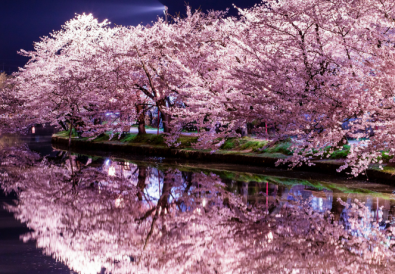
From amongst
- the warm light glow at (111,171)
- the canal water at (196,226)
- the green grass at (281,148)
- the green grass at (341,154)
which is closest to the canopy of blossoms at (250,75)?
the green grass at (341,154)

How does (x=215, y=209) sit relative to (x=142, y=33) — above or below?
below

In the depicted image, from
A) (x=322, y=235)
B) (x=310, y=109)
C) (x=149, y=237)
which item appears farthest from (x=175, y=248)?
(x=310, y=109)

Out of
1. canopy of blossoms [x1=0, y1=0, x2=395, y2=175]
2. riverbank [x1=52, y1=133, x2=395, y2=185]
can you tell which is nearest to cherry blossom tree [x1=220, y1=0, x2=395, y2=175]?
canopy of blossoms [x1=0, y1=0, x2=395, y2=175]

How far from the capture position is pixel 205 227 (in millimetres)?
6977

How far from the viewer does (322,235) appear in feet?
20.8

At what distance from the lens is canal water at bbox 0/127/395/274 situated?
518 cm

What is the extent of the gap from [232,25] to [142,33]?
4.33 metres

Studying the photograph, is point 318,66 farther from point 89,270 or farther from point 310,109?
point 89,270

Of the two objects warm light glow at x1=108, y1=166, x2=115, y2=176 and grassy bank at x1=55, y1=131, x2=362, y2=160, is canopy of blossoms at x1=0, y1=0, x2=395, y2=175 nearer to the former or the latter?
grassy bank at x1=55, y1=131, x2=362, y2=160

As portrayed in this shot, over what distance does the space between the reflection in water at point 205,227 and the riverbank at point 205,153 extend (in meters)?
3.00

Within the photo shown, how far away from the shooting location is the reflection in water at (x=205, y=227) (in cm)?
522

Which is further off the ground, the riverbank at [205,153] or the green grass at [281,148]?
the green grass at [281,148]

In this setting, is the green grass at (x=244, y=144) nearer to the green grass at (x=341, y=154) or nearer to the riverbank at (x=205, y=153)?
the riverbank at (x=205, y=153)

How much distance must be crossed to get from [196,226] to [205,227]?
0.48 ft
